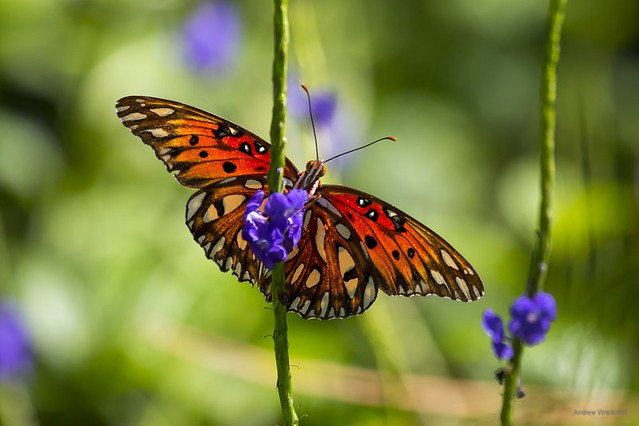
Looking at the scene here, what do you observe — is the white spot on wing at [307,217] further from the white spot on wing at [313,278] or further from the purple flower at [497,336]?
the purple flower at [497,336]

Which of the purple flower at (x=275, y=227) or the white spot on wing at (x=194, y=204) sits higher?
the white spot on wing at (x=194, y=204)

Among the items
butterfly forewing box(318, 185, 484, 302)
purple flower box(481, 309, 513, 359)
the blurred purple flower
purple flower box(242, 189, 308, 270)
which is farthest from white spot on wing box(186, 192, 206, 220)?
the blurred purple flower

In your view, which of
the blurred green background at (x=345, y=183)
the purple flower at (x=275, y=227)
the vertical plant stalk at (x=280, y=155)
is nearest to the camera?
the vertical plant stalk at (x=280, y=155)

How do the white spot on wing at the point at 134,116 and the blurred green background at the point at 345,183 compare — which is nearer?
the white spot on wing at the point at 134,116

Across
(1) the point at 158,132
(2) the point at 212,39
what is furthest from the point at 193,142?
(2) the point at 212,39

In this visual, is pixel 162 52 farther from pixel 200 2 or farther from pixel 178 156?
pixel 178 156

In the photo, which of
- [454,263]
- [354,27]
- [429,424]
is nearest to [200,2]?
[354,27]

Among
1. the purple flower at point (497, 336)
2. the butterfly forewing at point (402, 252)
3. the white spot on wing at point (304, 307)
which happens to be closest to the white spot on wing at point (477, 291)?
the butterfly forewing at point (402, 252)
